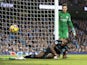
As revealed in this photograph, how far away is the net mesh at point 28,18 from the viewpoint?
11.8m

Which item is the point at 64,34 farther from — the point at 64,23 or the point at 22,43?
the point at 22,43

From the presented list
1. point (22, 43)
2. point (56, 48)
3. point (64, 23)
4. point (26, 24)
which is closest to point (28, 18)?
point (26, 24)

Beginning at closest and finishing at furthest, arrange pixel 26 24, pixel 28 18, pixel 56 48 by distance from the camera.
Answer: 1. pixel 56 48
2. pixel 28 18
3. pixel 26 24

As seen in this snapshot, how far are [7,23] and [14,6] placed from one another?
25.9 inches

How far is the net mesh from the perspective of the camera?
11.8 meters

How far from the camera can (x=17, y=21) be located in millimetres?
12242

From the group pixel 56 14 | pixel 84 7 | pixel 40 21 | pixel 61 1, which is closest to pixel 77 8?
pixel 84 7

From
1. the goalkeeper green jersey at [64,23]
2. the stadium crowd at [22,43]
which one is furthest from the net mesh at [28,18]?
the goalkeeper green jersey at [64,23]

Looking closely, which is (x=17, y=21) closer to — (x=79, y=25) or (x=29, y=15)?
(x=29, y=15)

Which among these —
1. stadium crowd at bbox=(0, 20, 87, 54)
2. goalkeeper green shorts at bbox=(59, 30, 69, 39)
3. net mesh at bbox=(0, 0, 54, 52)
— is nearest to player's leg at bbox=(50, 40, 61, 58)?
goalkeeper green shorts at bbox=(59, 30, 69, 39)

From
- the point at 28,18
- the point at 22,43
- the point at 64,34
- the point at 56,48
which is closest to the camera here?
the point at 56,48

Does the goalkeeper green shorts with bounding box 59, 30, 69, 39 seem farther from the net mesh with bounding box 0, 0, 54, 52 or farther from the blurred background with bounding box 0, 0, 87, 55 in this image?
the net mesh with bounding box 0, 0, 54, 52

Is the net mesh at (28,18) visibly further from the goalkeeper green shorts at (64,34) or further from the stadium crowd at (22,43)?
the goalkeeper green shorts at (64,34)

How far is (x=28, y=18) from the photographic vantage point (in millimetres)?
12180
